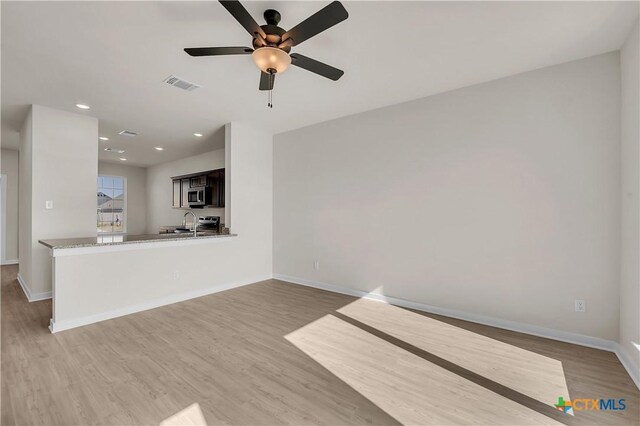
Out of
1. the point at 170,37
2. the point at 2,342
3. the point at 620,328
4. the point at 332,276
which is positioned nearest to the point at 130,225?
the point at 2,342

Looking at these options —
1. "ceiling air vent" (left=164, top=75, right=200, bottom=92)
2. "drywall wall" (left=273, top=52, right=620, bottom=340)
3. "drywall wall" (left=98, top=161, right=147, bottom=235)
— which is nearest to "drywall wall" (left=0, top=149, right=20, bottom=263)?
"drywall wall" (left=98, top=161, right=147, bottom=235)

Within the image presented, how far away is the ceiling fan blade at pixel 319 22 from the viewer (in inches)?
66.0

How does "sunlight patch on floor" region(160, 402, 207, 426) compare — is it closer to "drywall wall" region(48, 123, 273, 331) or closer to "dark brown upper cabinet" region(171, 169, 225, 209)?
"drywall wall" region(48, 123, 273, 331)

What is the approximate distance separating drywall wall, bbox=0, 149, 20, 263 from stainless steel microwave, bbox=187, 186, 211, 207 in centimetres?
363

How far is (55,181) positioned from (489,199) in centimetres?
576

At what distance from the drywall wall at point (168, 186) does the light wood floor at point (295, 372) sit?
4.01 m

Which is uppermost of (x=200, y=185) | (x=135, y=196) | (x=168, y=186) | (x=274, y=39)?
(x=274, y=39)

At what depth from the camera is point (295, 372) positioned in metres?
2.20

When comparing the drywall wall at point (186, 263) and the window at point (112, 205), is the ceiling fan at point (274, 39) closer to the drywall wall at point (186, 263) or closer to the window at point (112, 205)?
the drywall wall at point (186, 263)

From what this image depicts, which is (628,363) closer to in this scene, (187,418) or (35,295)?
(187,418)

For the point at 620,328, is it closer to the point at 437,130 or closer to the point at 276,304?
the point at 437,130

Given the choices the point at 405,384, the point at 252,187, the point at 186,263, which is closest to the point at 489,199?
the point at 405,384

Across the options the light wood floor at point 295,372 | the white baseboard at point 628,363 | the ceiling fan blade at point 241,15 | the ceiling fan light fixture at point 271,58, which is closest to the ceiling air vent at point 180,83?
the ceiling fan light fixture at point 271,58

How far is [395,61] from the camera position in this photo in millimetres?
2736
